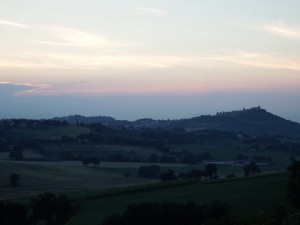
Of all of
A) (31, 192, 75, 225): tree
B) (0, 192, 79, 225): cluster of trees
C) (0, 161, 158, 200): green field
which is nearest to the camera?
(0, 192, 79, 225): cluster of trees

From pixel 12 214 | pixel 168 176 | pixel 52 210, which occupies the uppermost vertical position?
pixel 168 176

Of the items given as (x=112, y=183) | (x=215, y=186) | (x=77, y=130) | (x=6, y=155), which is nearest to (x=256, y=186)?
(x=215, y=186)

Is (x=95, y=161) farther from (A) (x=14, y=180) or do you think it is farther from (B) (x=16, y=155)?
(A) (x=14, y=180)

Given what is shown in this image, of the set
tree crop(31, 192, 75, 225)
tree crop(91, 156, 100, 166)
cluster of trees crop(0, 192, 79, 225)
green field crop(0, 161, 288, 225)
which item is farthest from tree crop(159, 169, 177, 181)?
tree crop(31, 192, 75, 225)

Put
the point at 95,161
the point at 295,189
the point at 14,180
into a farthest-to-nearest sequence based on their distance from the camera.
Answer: the point at 95,161 → the point at 14,180 → the point at 295,189

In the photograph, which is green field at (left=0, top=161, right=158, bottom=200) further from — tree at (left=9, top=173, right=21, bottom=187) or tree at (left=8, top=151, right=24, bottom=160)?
tree at (left=8, top=151, right=24, bottom=160)

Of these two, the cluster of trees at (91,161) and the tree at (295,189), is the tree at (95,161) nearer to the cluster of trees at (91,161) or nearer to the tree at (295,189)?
the cluster of trees at (91,161)

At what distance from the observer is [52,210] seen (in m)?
41.1

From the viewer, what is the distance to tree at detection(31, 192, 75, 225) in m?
40.5

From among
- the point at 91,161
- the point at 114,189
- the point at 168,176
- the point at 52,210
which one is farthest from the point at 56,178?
the point at 52,210

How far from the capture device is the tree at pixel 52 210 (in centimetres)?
4050

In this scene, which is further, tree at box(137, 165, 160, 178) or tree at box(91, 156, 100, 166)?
tree at box(91, 156, 100, 166)

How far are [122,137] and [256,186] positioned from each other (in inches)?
2671

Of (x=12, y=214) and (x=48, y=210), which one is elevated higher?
(x=12, y=214)
